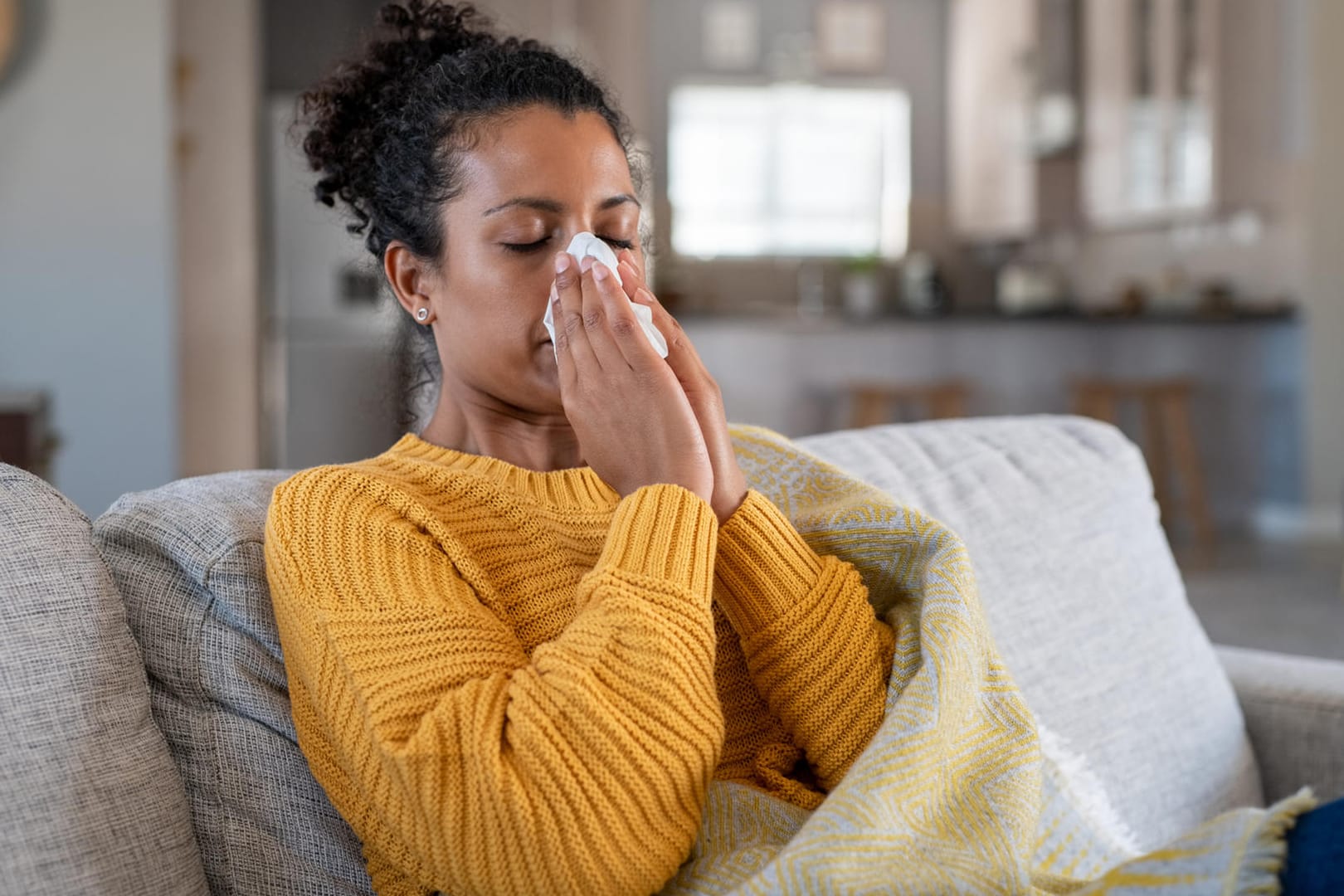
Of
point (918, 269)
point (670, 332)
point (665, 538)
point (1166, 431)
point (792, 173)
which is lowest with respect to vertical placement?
point (1166, 431)

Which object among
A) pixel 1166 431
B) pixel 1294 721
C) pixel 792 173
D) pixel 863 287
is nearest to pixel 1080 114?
pixel 863 287

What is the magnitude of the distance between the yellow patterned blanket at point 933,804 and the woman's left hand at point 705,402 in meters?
0.15

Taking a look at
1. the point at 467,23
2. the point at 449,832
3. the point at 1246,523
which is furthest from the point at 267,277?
the point at 449,832

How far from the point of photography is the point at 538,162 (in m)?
1.18

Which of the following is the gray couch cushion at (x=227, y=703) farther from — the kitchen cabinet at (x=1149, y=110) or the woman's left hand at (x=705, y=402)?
the kitchen cabinet at (x=1149, y=110)

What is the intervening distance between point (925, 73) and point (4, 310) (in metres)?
5.69

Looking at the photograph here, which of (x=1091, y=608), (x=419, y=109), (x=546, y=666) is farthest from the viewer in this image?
(x=1091, y=608)

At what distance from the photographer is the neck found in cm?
125

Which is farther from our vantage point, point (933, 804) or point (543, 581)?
point (543, 581)

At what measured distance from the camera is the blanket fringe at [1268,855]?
0.80 m

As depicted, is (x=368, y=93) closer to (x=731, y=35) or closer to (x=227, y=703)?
(x=227, y=703)

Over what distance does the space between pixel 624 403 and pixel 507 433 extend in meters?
0.24

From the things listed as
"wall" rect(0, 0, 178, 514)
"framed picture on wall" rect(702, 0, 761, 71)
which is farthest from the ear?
"framed picture on wall" rect(702, 0, 761, 71)

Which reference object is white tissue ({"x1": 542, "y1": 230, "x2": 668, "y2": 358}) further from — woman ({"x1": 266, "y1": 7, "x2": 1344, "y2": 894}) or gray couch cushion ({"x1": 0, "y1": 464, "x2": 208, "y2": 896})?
gray couch cushion ({"x1": 0, "y1": 464, "x2": 208, "y2": 896})
